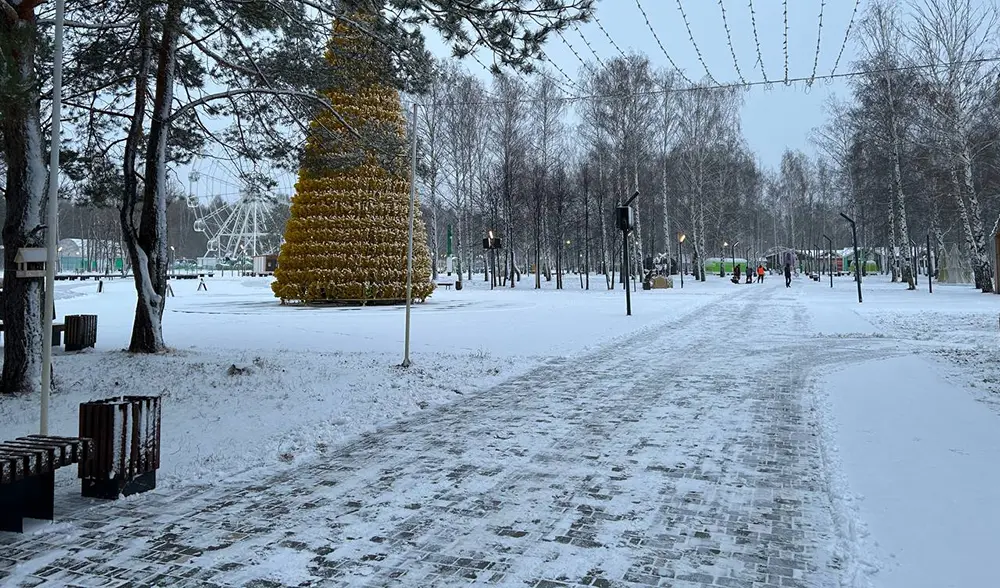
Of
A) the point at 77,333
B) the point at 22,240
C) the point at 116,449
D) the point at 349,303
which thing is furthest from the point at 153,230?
the point at 349,303

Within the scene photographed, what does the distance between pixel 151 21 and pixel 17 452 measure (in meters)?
4.53

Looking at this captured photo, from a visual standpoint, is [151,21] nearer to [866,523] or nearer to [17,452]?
[17,452]

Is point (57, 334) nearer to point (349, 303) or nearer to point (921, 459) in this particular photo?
point (349, 303)

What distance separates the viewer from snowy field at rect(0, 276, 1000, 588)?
3.42m

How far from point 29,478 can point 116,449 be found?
0.55 meters

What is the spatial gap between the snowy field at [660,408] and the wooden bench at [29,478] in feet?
0.69

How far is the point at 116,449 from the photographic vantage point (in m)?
4.06

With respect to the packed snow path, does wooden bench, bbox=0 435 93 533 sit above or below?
above

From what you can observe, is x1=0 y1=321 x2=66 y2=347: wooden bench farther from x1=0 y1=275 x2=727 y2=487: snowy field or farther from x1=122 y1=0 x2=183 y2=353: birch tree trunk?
x1=122 y1=0 x2=183 y2=353: birch tree trunk

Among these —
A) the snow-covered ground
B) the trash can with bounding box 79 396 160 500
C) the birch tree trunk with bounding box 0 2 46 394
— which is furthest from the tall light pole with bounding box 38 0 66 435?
the snow-covered ground

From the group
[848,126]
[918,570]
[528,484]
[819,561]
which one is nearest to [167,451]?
[528,484]

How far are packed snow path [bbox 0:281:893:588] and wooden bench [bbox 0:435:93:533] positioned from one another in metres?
0.13

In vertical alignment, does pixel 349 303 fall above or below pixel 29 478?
above

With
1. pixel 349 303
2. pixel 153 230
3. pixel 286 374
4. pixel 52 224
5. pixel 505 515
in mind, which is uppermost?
pixel 153 230
